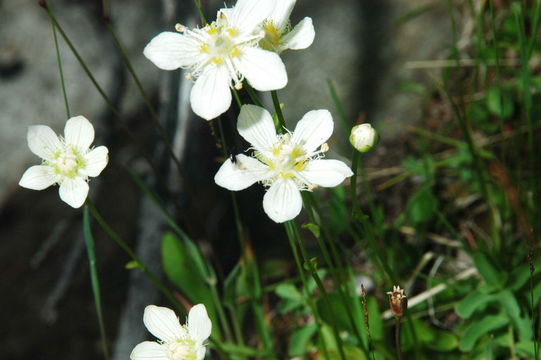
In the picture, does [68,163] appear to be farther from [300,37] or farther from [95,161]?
[300,37]

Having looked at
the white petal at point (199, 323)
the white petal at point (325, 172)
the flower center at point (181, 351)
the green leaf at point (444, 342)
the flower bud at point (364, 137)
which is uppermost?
the flower bud at point (364, 137)

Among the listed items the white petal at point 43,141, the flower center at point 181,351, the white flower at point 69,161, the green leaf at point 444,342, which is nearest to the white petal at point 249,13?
the white flower at point 69,161

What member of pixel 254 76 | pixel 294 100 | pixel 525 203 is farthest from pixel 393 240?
pixel 254 76

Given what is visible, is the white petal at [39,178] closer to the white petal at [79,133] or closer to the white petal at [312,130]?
the white petal at [79,133]

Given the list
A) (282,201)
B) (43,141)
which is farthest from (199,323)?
(43,141)

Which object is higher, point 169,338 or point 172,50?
point 172,50

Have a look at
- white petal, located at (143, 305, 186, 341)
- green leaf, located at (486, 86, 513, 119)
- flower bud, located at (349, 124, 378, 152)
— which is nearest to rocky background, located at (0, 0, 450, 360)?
green leaf, located at (486, 86, 513, 119)

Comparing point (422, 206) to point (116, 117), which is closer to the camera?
point (422, 206)
